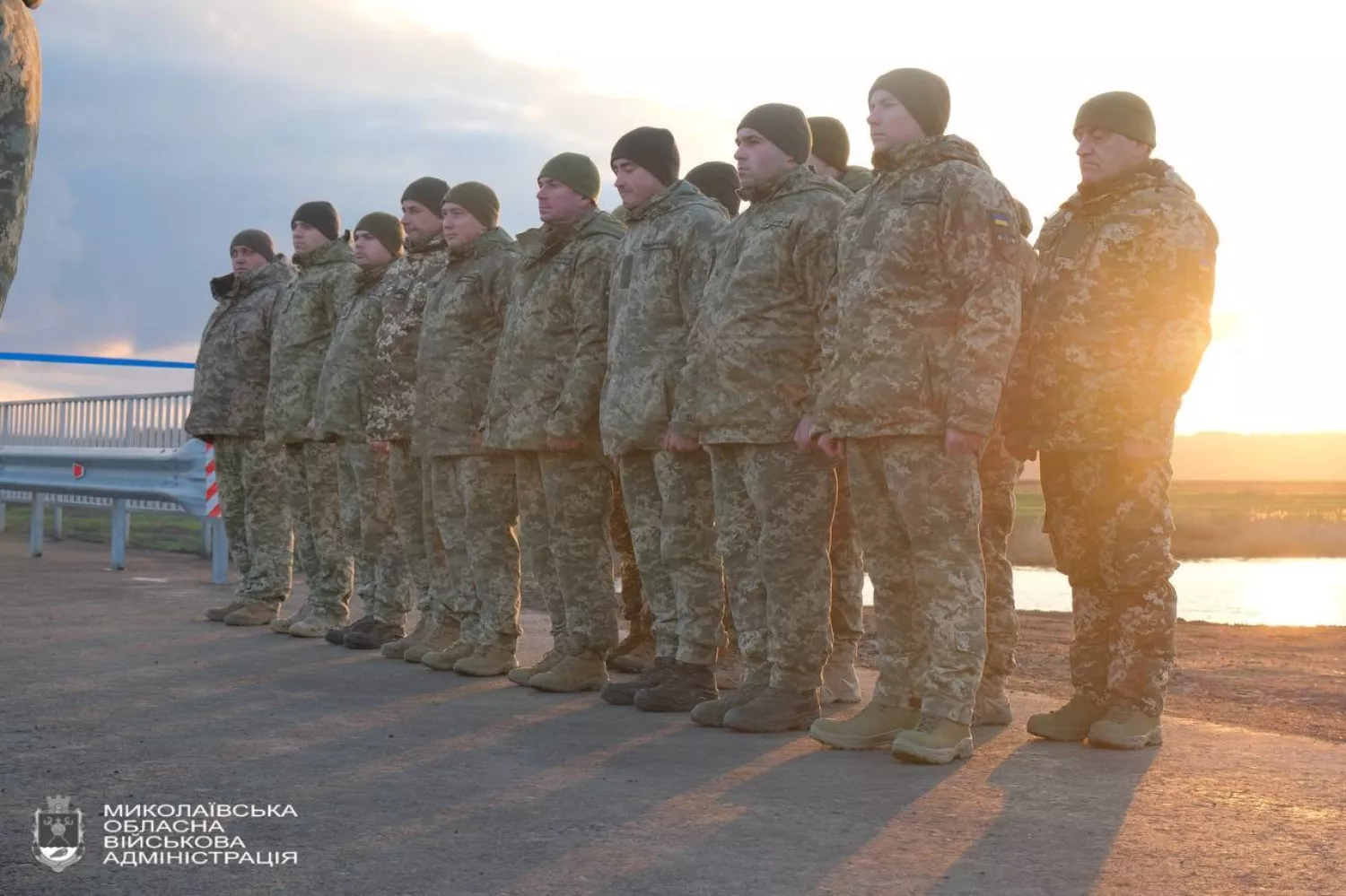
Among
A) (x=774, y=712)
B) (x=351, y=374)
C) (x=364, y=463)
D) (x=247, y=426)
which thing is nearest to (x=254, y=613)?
(x=247, y=426)

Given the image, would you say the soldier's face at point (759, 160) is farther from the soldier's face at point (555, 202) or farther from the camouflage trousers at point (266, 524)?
the camouflage trousers at point (266, 524)

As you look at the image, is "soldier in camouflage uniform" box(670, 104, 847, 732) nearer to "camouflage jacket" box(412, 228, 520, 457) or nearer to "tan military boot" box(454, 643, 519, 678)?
"tan military boot" box(454, 643, 519, 678)

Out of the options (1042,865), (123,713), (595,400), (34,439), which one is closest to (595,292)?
(595,400)

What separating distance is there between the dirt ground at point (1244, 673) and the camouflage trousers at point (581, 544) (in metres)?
1.82

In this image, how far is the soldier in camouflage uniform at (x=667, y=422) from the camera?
6039 mm

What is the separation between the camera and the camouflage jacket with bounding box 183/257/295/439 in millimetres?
9391

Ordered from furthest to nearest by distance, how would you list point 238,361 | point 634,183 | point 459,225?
point 238,361, point 459,225, point 634,183

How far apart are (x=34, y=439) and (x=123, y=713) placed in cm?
1296

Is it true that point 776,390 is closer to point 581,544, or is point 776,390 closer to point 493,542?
point 581,544

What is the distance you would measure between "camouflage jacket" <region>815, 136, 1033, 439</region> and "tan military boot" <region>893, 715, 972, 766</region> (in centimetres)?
94

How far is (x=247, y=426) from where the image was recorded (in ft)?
30.6

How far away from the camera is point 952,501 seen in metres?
4.91

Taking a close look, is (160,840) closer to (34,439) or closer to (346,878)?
(346,878)

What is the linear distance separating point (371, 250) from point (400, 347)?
88 centimetres
